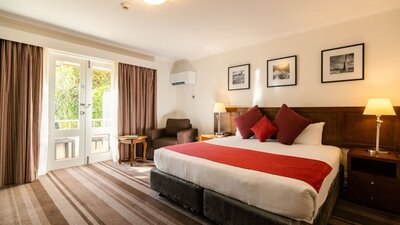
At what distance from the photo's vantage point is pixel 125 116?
4.54 meters

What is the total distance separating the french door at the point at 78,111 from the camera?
3.71 m

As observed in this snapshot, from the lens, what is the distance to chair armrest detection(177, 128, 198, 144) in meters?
4.40

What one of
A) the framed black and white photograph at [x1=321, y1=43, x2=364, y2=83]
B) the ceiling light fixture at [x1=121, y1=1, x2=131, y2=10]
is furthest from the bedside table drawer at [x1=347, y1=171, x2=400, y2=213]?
the ceiling light fixture at [x1=121, y1=1, x2=131, y2=10]

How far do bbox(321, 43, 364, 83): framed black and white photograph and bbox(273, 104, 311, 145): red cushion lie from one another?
74 centimetres

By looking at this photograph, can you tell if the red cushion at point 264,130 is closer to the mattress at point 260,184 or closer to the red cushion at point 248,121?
the red cushion at point 248,121

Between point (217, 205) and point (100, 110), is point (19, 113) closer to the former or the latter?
point (100, 110)

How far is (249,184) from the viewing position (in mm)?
1690

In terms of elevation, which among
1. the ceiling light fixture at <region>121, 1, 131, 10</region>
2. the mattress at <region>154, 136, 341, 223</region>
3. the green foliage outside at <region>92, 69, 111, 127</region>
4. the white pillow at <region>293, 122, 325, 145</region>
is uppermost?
the ceiling light fixture at <region>121, 1, 131, 10</region>

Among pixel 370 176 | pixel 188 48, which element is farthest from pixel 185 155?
pixel 188 48

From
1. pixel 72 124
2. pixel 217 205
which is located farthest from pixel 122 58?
pixel 217 205

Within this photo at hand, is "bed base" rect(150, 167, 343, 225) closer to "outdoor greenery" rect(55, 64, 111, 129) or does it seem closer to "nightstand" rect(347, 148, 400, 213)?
"nightstand" rect(347, 148, 400, 213)

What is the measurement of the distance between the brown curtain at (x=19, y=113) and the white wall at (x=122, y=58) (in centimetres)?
13

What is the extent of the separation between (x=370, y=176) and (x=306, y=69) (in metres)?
1.85

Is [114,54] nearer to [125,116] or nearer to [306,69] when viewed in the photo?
[125,116]
